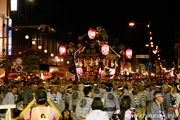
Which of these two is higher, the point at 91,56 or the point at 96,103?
the point at 91,56

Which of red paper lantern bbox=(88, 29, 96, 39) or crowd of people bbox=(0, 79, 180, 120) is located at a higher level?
red paper lantern bbox=(88, 29, 96, 39)

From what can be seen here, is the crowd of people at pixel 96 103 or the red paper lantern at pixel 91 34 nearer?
the crowd of people at pixel 96 103

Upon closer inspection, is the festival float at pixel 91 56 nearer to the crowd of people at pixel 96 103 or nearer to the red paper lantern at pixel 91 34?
the red paper lantern at pixel 91 34

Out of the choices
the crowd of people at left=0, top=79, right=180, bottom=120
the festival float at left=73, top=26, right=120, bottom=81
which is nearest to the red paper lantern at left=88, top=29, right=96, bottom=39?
the festival float at left=73, top=26, right=120, bottom=81

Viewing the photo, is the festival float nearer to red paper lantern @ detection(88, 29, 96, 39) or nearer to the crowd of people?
red paper lantern @ detection(88, 29, 96, 39)

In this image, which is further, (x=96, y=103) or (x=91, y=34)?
(x=91, y=34)

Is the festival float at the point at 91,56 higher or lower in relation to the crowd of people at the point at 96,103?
higher

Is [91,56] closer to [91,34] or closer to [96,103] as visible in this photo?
[91,34]

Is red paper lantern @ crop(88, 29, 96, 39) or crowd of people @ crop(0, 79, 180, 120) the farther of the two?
red paper lantern @ crop(88, 29, 96, 39)

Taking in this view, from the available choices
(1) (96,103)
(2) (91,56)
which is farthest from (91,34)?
(1) (96,103)

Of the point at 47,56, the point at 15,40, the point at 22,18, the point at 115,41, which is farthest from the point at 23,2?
the point at 115,41

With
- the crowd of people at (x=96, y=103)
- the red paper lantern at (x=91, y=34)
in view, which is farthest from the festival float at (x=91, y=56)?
the crowd of people at (x=96, y=103)

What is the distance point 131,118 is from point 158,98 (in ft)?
4.14

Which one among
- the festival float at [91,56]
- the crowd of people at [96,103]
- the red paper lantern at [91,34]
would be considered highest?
the red paper lantern at [91,34]
